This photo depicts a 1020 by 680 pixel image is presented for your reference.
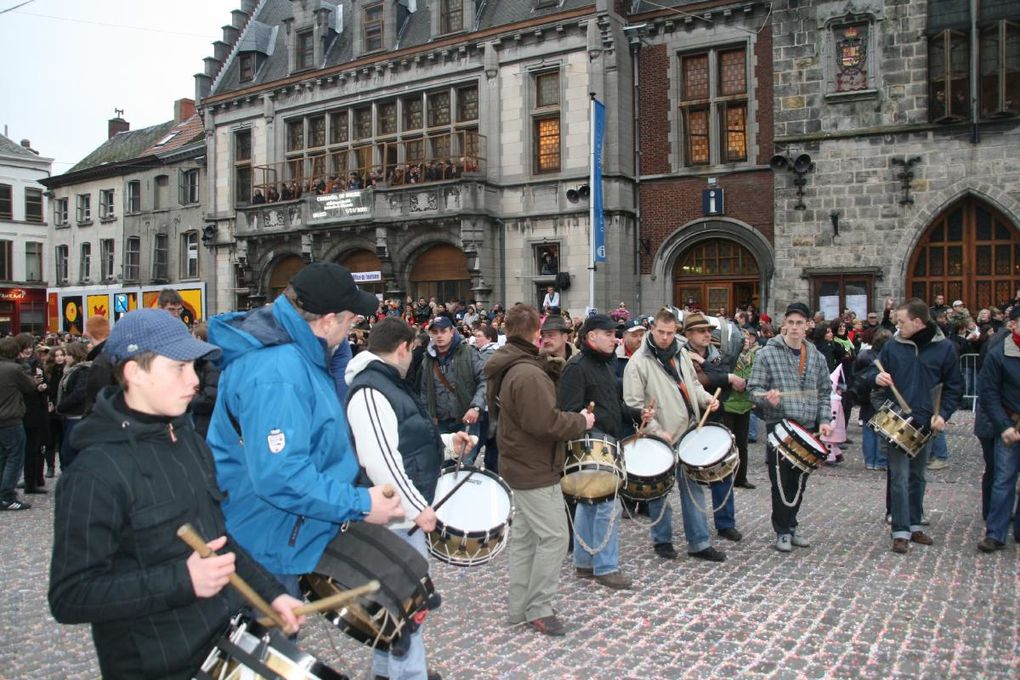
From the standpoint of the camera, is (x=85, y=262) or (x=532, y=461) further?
(x=85, y=262)

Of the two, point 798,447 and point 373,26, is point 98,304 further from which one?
point 798,447

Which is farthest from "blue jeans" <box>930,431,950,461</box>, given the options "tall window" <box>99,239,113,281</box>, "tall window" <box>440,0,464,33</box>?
"tall window" <box>99,239,113,281</box>

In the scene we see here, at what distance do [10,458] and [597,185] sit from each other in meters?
14.3

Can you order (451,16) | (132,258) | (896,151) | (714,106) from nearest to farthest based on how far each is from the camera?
(896,151) → (714,106) → (451,16) → (132,258)

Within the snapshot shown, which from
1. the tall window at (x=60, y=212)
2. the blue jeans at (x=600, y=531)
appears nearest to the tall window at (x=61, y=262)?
the tall window at (x=60, y=212)

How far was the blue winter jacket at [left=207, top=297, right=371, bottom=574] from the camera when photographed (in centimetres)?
298

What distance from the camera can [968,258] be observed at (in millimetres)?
17938

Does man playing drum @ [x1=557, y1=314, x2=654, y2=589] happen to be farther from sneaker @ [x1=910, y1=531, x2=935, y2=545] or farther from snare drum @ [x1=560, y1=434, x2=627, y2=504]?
sneaker @ [x1=910, y1=531, x2=935, y2=545]

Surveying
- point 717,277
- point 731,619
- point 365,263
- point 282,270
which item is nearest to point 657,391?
A: point 731,619

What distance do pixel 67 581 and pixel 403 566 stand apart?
1.19m

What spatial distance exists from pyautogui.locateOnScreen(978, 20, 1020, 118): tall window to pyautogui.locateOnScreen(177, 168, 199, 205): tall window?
2738 centimetres

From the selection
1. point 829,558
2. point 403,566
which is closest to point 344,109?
point 829,558

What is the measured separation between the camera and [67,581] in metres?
2.33

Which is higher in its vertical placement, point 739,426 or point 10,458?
point 739,426
